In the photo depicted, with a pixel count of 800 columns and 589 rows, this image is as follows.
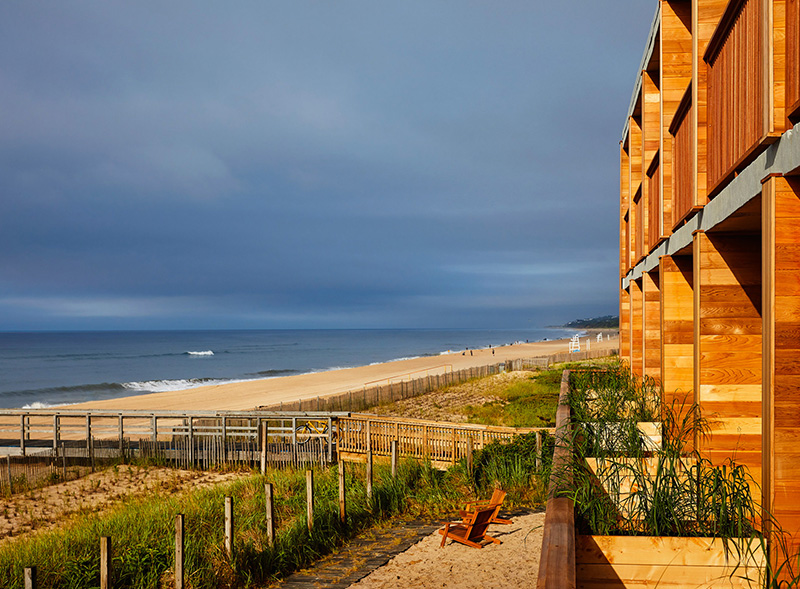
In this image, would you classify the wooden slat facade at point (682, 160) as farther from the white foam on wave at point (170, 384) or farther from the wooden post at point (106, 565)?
the white foam on wave at point (170, 384)

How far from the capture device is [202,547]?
9.20m

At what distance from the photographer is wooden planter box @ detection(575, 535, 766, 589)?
392 cm

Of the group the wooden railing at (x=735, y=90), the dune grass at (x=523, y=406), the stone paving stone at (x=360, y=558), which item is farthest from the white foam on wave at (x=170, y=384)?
the wooden railing at (x=735, y=90)

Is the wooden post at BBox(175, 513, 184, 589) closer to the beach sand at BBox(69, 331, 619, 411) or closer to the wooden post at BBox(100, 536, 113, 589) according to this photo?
the wooden post at BBox(100, 536, 113, 589)

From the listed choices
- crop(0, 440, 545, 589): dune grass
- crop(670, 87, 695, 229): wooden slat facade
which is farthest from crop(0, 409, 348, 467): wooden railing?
crop(670, 87, 695, 229): wooden slat facade

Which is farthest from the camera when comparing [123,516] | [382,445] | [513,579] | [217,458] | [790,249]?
[217,458]

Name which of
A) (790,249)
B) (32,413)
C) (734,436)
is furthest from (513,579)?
(32,413)

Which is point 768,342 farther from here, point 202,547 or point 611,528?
point 202,547

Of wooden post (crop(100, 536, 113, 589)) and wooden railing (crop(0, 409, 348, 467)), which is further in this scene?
wooden railing (crop(0, 409, 348, 467))

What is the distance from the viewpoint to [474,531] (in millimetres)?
8734

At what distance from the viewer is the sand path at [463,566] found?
24.7 feet

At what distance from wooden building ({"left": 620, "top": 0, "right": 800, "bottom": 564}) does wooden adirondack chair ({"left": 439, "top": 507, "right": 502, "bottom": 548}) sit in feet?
9.96

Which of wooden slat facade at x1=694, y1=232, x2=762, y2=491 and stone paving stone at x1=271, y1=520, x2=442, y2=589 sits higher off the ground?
wooden slat facade at x1=694, y1=232, x2=762, y2=491

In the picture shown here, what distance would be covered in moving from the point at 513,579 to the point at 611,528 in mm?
3313
